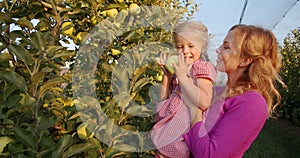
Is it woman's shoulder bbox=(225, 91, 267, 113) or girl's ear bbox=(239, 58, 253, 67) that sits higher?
girl's ear bbox=(239, 58, 253, 67)

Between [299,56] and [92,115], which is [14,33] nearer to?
[92,115]

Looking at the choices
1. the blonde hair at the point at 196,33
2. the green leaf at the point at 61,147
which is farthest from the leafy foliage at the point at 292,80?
the green leaf at the point at 61,147

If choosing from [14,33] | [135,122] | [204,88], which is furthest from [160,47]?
[14,33]

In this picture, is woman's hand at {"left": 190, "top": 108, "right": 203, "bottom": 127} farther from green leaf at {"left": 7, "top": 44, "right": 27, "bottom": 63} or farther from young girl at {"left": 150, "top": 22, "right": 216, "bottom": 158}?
green leaf at {"left": 7, "top": 44, "right": 27, "bottom": 63}

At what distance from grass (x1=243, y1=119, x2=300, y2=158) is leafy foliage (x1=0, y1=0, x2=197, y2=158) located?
3750 millimetres

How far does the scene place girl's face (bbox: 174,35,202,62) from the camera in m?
0.95

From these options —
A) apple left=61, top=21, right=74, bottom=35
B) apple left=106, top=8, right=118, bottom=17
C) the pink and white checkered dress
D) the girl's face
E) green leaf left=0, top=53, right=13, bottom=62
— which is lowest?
the pink and white checkered dress

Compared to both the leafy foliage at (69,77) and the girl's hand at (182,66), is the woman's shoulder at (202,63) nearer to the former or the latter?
the girl's hand at (182,66)

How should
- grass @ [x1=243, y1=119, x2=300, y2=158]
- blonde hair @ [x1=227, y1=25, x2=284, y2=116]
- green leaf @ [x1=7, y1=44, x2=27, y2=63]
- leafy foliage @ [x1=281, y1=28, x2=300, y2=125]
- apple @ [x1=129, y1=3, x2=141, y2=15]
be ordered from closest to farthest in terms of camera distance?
green leaf @ [x1=7, y1=44, x2=27, y2=63], blonde hair @ [x1=227, y1=25, x2=284, y2=116], apple @ [x1=129, y1=3, x2=141, y2=15], grass @ [x1=243, y1=119, x2=300, y2=158], leafy foliage @ [x1=281, y1=28, x2=300, y2=125]

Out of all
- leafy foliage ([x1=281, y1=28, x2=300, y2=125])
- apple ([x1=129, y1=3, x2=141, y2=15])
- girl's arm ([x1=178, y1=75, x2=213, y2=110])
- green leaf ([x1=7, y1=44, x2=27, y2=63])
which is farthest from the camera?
A: leafy foliage ([x1=281, y1=28, x2=300, y2=125])

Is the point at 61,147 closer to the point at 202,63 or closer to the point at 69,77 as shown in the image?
the point at 69,77

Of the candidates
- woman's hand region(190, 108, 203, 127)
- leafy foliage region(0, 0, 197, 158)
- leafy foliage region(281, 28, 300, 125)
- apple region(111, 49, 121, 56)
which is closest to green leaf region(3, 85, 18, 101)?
leafy foliage region(0, 0, 197, 158)

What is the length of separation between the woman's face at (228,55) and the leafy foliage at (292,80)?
22.0 ft

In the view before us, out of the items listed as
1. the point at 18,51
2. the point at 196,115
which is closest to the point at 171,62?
the point at 196,115
